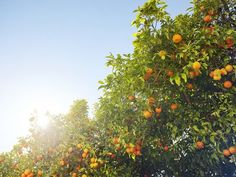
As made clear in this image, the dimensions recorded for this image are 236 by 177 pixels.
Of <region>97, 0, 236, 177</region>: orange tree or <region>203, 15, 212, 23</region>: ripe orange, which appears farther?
<region>203, 15, 212, 23</region>: ripe orange

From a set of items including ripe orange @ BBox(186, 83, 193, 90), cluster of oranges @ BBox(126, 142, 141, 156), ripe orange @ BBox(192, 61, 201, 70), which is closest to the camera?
ripe orange @ BBox(192, 61, 201, 70)

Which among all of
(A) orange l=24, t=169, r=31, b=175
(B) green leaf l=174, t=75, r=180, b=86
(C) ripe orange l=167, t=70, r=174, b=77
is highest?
(C) ripe orange l=167, t=70, r=174, b=77

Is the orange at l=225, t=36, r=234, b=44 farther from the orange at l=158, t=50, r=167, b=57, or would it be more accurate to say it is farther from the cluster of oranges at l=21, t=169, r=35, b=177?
the cluster of oranges at l=21, t=169, r=35, b=177

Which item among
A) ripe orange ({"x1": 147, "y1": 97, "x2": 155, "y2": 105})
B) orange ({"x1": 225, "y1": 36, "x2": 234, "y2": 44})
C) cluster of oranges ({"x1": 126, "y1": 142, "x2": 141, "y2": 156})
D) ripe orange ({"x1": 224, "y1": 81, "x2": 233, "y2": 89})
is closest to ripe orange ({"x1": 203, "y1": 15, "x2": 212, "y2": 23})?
orange ({"x1": 225, "y1": 36, "x2": 234, "y2": 44})

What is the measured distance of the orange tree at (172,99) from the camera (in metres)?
5.06

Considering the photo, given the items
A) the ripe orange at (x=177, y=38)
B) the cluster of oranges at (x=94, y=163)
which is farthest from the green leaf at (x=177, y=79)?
the cluster of oranges at (x=94, y=163)

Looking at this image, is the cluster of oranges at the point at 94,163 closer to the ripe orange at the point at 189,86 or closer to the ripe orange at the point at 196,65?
the ripe orange at the point at 189,86

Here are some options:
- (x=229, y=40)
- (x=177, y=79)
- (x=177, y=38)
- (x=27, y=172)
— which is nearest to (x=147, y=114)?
(x=177, y=79)

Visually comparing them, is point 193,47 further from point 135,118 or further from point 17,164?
point 17,164

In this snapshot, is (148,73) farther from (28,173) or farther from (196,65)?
(28,173)

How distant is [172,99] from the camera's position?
5570 mm

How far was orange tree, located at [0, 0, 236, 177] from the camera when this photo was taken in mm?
5059

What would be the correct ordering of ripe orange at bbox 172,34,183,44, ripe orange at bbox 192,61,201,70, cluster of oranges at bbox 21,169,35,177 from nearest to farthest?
1. ripe orange at bbox 192,61,201,70
2. ripe orange at bbox 172,34,183,44
3. cluster of oranges at bbox 21,169,35,177

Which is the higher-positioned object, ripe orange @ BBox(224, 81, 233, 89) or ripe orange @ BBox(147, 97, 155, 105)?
ripe orange @ BBox(147, 97, 155, 105)
